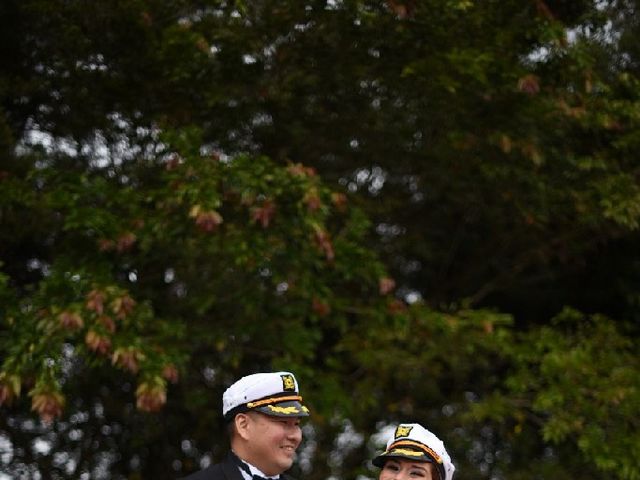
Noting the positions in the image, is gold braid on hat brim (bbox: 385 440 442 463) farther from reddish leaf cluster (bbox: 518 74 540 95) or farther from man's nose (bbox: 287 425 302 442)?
reddish leaf cluster (bbox: 518 74 540 95)

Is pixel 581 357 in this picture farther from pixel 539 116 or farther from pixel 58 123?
pixel 58 123

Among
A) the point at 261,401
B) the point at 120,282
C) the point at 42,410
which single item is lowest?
the point at 42,410

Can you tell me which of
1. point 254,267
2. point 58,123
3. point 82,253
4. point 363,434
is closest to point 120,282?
point 82,253

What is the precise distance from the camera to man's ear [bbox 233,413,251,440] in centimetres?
400

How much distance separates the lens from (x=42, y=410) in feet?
21.9

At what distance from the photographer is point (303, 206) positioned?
24.3ft

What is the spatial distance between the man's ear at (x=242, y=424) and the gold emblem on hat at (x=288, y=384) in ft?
0.53

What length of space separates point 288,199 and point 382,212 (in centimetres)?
239

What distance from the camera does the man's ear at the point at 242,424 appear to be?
3996mm

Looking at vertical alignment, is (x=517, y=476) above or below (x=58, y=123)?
below

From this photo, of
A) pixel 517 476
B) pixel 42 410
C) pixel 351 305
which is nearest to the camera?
pixel 42 410

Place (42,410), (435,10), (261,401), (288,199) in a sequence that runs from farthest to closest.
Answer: (435,10) < (288,199) < (42,410) < (261,401)

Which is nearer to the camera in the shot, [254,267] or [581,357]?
[254,267]

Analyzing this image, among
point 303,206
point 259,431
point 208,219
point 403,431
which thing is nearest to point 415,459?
point 403,431
